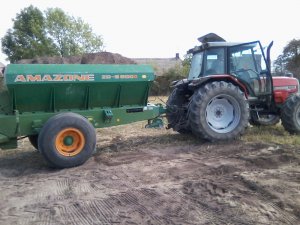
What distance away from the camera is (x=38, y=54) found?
44531mm

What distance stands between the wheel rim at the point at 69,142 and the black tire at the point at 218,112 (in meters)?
2.31

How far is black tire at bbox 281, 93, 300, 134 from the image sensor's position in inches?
328

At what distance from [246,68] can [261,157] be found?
2809 mm

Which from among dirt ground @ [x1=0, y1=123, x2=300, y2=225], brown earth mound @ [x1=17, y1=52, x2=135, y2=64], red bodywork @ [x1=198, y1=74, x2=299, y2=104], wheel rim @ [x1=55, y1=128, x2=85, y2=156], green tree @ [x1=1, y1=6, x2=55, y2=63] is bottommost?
dirt ground @ [x1=0, y1=123, x2=300, y2=225]

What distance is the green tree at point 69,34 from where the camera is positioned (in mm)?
47656

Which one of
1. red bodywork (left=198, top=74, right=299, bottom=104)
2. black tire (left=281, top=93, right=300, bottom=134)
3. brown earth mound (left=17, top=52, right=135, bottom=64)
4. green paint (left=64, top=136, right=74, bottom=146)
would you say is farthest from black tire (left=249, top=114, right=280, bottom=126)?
brown earth mound (left=17, top=52, right=135, bottom=64)

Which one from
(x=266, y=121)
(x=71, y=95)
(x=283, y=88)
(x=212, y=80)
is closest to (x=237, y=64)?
(x=212, y=80)

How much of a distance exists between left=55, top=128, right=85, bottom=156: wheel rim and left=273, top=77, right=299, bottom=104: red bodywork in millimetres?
4711

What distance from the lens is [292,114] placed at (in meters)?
8.32

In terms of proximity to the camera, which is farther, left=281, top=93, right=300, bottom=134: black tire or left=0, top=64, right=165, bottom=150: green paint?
left=281, top=93, right=300, bottom=134: black tire

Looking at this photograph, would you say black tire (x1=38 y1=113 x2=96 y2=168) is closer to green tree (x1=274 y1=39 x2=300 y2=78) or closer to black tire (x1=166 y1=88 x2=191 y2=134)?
black tire (x1=166 y1=88 x2=191 y2=134)

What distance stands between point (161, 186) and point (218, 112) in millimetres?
3378

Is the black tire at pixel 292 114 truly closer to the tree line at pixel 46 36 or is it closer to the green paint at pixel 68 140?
the green paint at pixel 68 140

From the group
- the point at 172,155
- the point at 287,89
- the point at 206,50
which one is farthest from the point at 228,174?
the point at 287,89
